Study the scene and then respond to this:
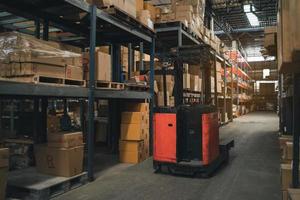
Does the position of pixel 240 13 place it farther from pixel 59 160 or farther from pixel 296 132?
pixel 296 132

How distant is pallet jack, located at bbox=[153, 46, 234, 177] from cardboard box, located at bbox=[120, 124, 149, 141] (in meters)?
0.91

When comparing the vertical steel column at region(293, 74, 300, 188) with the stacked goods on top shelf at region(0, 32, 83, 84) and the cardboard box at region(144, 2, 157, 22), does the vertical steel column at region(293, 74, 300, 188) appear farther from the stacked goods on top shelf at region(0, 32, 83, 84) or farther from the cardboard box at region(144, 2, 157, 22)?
the cardboard box at region(144, 2, 157, 22)

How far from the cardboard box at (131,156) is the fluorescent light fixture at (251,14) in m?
13.4

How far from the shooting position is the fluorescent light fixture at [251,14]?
1758 cm

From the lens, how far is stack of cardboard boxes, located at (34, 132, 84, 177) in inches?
189

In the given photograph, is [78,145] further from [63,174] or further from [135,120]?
[135,120]

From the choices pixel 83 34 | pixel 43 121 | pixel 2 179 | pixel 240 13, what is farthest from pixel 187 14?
pixel 240 13

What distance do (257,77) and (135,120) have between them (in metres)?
26.6

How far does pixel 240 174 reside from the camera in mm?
5766

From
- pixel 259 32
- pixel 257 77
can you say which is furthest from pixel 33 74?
pixel 257 77

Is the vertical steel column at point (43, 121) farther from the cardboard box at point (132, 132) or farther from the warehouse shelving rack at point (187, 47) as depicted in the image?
the warehouse shelving rack at point (187, 47)

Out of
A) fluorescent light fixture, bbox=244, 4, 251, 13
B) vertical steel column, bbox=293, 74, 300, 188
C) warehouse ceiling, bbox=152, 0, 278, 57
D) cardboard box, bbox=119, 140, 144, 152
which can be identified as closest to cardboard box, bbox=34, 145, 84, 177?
cardboard box, bbox=119, 140, 144, 152

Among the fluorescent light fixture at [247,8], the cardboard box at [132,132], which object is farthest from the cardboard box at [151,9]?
the fluorescent light fixture at [247,8]

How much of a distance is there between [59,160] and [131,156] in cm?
214
